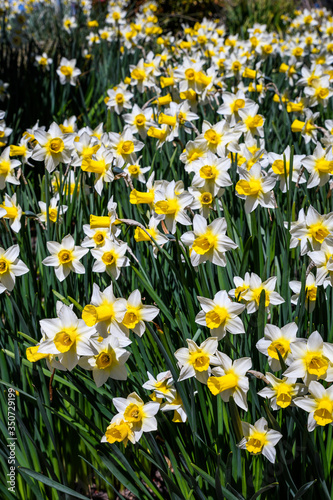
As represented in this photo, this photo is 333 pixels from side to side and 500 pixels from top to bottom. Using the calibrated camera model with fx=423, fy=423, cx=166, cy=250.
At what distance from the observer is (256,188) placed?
4.55 ft

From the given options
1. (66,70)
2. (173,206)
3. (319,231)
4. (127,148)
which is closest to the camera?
(319,231)

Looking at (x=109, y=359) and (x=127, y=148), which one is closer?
(x=109, y=359)

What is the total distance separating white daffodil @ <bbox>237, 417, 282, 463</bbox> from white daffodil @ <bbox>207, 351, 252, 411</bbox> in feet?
0.24

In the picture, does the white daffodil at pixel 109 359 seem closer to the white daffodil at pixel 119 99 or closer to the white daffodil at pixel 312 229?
the white daffodil at pixel 312 229

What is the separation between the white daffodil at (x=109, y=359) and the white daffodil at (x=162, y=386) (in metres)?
0.12

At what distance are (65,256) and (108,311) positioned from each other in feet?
1.19

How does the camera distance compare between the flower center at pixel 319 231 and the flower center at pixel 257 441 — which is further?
the flower center at pixel 319 231

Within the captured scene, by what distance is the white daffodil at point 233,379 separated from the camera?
990 millimetres

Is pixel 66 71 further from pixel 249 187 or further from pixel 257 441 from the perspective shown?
pixel 257 441

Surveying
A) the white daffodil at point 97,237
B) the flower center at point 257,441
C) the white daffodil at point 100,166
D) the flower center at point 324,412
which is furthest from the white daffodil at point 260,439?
the white daffodil at point 100,166

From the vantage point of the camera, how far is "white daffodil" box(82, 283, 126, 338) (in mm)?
1038

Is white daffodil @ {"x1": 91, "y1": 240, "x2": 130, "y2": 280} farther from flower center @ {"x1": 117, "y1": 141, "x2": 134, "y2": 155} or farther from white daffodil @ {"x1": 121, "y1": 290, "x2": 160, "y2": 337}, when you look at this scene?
flower center @ {"x1": 117, "y1": 141, "x2": 134, "y2": 155}

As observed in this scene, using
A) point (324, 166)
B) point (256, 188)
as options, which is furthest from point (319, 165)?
point (256, 188)

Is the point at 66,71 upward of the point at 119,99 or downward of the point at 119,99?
upward
